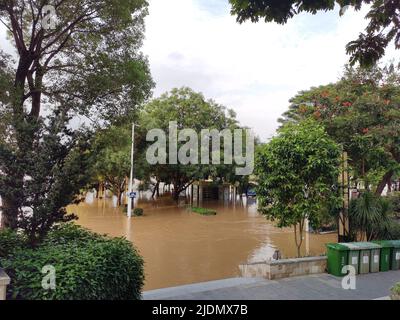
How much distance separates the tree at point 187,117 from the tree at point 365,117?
34.4 feet

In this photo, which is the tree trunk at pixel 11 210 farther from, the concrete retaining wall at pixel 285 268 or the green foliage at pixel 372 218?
the green foliage at pixel 372 218

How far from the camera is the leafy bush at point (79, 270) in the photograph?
13.2 ft

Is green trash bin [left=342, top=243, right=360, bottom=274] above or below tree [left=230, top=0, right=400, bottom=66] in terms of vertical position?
below

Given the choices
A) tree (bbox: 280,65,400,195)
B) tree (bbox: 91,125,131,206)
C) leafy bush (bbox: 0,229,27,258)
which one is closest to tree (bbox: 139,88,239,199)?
tree (bbox: 91,125,131,206)

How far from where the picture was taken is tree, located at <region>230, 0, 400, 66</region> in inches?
154

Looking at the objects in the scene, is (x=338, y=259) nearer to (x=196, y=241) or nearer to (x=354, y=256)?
(x=354, y=256)

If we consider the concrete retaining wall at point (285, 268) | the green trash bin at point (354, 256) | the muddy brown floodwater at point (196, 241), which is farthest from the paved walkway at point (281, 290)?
the muddy brown floodwater at point (196, 241)

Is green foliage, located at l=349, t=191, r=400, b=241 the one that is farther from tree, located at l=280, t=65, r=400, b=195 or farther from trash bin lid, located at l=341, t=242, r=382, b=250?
tree, located at l=280, t=65, r=400, b=195

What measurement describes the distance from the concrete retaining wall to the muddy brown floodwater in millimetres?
1537

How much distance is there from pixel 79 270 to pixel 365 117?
37.1ft

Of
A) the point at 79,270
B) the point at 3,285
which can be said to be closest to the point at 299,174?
the point at 79,270

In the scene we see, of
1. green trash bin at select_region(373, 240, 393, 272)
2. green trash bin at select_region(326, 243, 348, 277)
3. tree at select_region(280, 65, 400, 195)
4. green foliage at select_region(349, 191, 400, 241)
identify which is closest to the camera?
green trash bin at select_region(326, 243, 348, 277)

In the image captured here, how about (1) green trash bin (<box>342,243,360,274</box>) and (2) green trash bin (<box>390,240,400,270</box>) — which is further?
(2) green trash bin (<box>390,240,400,270</box>)

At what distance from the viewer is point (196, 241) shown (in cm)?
1364
